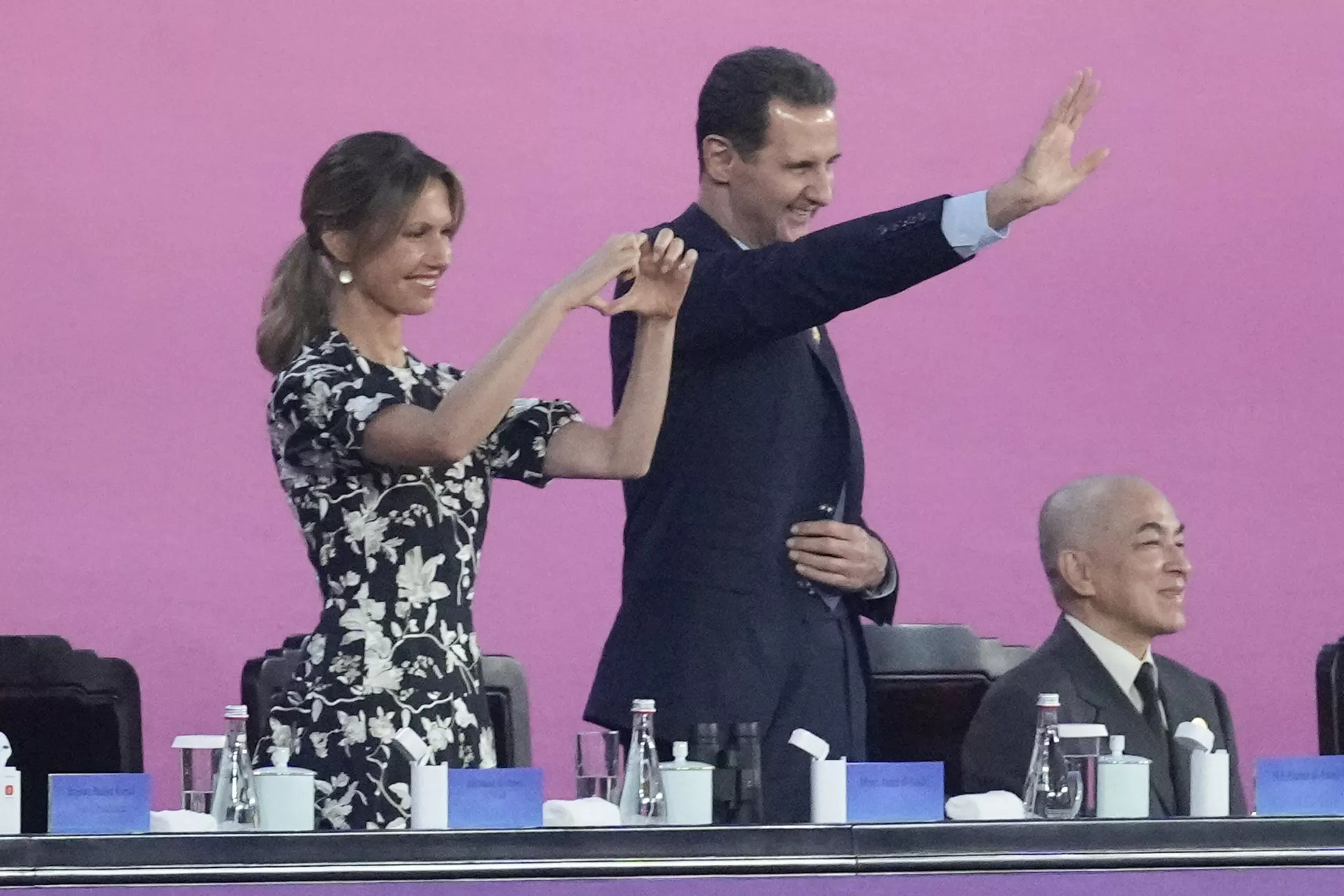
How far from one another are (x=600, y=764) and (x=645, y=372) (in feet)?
1.32

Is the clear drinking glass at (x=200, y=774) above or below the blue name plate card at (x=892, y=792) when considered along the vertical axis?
above

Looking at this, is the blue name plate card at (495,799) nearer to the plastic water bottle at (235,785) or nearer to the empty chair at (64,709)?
the plastic water bottle at (235,785)

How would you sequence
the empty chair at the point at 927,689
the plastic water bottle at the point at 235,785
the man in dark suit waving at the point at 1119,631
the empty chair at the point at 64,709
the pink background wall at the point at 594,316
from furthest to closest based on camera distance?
the pink background wall at the point at 594,316
the empty chair at the point at 927,689
the empty chair at the point at 64,709
the man in dark suit waving at the point at 1119,631
the plastic water bottle at the point at 235,785

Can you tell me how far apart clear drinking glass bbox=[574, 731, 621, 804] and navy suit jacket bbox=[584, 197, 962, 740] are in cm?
20

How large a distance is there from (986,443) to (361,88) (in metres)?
1.14

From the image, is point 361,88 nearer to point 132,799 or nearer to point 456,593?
point 456,593

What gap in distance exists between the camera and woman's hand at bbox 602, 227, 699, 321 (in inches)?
84.0

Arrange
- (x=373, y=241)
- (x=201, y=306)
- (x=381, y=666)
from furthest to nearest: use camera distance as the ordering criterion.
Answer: (x=201, y=306) → (x=373, y=241) → (x=381, y=666)

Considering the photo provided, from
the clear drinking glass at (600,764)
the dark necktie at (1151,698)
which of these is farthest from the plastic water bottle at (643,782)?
the dark necktie at (1151,698)

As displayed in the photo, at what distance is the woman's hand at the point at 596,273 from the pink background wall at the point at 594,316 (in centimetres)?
148

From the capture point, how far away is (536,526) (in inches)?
140

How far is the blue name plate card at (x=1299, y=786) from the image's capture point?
187 centimetres

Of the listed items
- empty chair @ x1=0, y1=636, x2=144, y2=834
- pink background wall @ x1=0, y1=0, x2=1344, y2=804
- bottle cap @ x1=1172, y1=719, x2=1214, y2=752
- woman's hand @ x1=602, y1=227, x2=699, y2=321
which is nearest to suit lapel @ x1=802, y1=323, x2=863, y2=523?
woman's hand @ x1=602, y1=227, x2=699, y2=321

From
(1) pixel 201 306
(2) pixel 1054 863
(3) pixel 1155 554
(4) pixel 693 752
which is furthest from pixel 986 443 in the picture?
(2) pixel 1054 863
